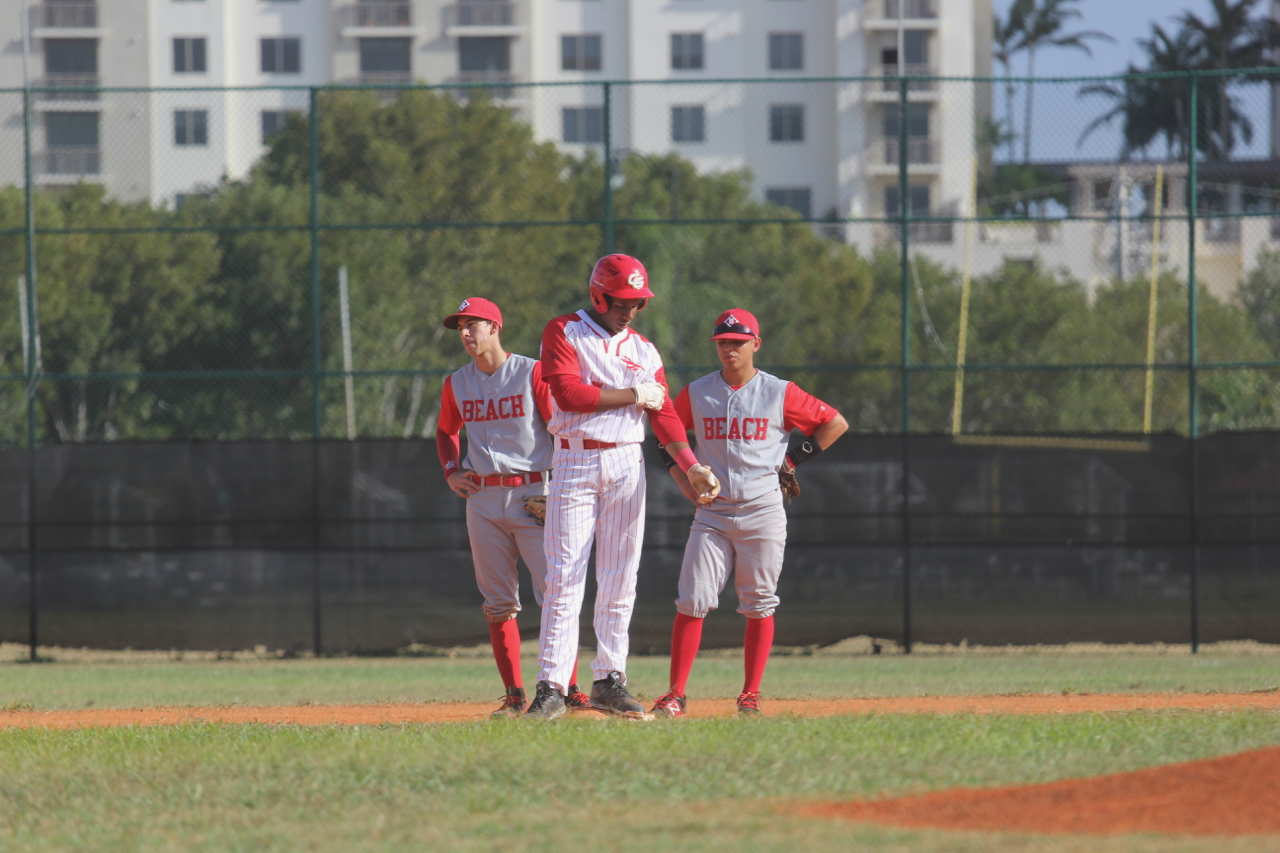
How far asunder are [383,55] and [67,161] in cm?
1859

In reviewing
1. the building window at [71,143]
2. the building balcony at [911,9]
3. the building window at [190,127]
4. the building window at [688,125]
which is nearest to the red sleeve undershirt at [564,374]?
the building window at [71,143]

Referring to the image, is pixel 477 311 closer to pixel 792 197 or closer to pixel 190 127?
pixel 792 197

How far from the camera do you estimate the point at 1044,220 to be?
13414 millimetres

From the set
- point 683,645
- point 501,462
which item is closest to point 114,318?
point 501,462

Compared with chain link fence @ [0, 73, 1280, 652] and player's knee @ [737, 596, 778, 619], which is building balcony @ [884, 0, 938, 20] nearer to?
chain link fence @ [0, 73, 1280, 652]

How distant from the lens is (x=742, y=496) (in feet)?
20.2

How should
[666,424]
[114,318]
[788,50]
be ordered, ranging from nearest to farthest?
[666,424]
[114,318]
[788,50]

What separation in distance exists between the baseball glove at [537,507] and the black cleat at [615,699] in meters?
0.77

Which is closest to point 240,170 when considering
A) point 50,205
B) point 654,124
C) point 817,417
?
point 654,124

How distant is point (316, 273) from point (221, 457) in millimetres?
1833

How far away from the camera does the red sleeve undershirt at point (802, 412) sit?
6.35 m

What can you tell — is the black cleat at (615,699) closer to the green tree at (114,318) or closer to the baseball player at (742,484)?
the baseball player at (742,484)

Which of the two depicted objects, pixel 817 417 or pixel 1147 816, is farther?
pixel 817 417

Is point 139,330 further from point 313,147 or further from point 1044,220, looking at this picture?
point 1044,220
